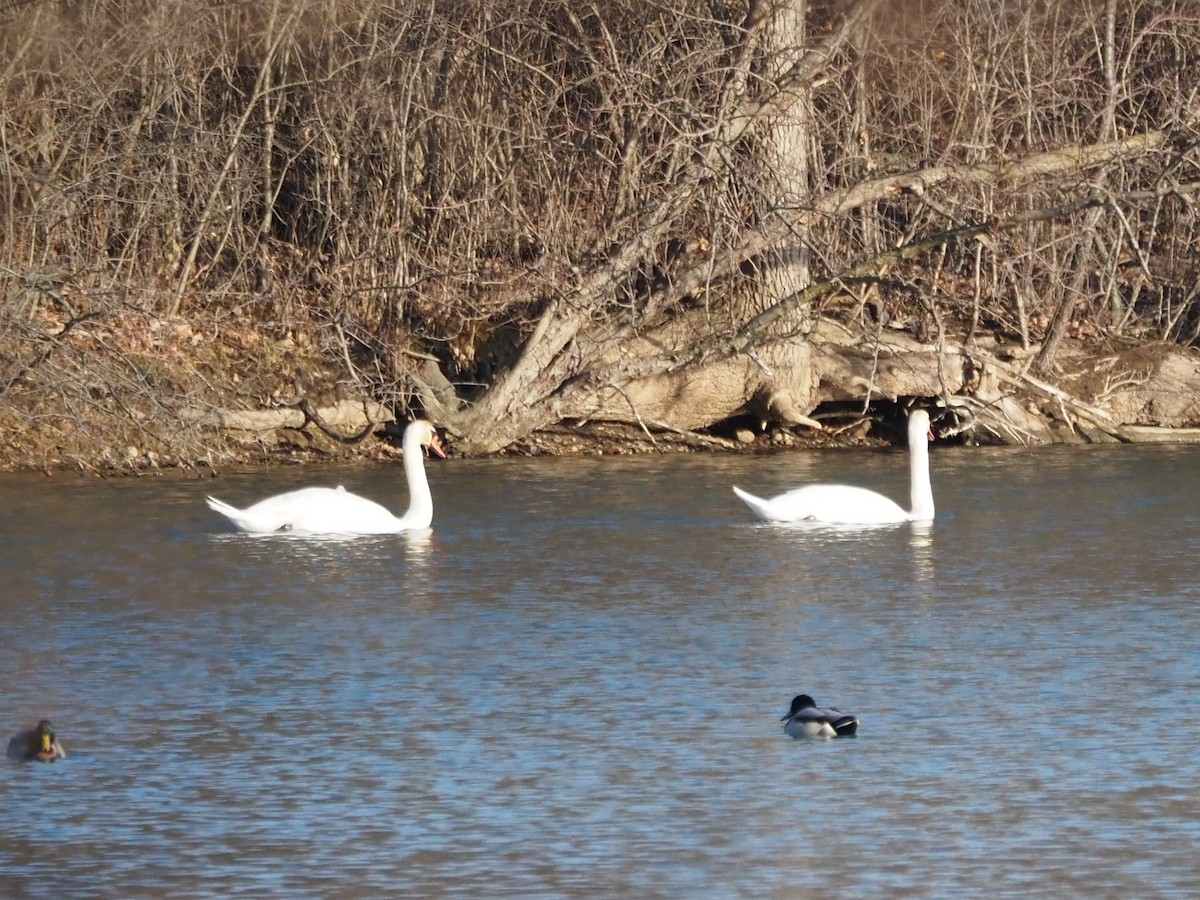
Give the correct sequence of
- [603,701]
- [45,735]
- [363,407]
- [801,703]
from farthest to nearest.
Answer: [363,407], [603,701], [801,703], [45,735]

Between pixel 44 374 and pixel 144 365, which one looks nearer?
pixel 44 374

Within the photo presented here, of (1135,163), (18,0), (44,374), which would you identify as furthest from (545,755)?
(1135,163)

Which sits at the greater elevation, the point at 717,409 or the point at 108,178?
the point at 108,178

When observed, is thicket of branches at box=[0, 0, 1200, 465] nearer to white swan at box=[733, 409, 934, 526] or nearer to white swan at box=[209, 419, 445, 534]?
white swan at box=[733, 409, 934, 526]

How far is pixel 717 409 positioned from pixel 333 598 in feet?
27.1

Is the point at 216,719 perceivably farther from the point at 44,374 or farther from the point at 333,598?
the point at 44,374

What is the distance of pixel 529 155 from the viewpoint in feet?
59.0

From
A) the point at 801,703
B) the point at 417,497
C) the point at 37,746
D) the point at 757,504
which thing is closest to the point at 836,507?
the point at 757,504

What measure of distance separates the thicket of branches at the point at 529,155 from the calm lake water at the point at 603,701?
335 cm

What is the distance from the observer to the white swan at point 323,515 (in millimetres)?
13469

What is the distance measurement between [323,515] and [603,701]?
528 centimetres

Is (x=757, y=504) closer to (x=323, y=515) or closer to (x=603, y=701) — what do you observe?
(x=323, y=515)

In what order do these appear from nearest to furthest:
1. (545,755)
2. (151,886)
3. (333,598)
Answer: (151,886) → (545,755) → (333,598)

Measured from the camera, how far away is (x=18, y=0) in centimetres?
1523
